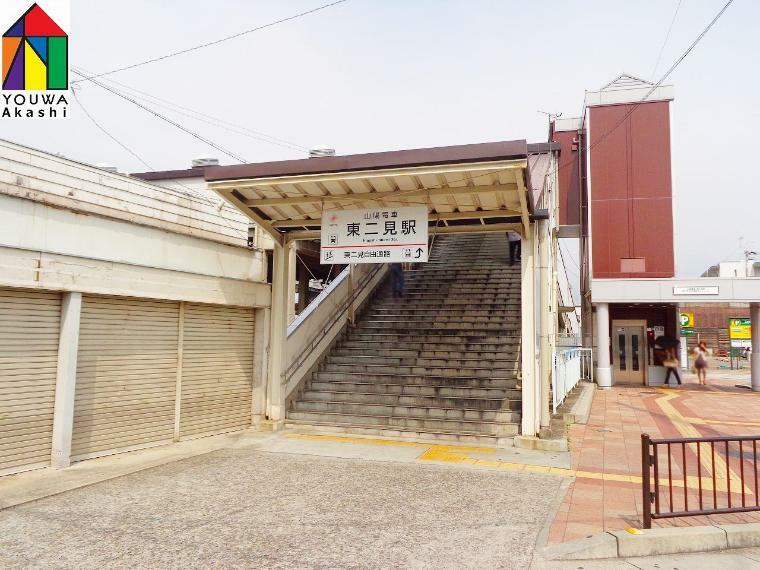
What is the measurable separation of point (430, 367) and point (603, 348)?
12255 millimetres

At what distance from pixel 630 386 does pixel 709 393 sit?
3474mm

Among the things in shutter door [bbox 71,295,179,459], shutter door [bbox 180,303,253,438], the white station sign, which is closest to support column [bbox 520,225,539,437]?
the white station sign

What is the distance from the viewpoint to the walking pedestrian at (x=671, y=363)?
19.0 metres

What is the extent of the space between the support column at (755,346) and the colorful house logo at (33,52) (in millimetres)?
23634

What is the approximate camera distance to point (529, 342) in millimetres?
9445

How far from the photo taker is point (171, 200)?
31.2 feet

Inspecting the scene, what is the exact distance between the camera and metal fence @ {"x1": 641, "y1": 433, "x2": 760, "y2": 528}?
17.1 ft

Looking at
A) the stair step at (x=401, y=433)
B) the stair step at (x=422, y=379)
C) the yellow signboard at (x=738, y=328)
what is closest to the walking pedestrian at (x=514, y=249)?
the stair step at (x=422, y=379)

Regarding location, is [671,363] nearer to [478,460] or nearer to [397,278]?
[397,278]

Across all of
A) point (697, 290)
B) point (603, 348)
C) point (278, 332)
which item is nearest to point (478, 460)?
point (278, 332)

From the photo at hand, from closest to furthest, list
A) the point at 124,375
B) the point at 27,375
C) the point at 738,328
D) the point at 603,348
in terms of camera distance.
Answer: the point at 27,375 < the point at 124,375 < the point at 603,348 < the point at 738,328

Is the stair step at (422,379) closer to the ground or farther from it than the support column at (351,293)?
closer to the ground

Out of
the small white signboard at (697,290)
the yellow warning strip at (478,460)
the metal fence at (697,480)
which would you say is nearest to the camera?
the metal fence at (697,480)

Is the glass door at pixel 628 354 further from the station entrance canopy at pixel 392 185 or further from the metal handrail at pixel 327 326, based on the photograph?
the station entrance canopy at pixel 392 185
